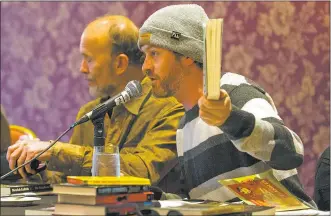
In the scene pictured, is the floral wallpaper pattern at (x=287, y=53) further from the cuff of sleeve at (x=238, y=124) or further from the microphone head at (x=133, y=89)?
the cuff of sleeve at (x=238, y=124)

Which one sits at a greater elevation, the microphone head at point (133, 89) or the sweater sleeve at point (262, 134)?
the microphone head at point (133, 89)

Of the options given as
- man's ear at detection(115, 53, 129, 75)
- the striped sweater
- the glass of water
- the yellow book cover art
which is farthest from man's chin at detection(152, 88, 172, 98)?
man's ear at detection(115, 53, 129, 75)

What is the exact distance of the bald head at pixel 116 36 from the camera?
10.3 ft

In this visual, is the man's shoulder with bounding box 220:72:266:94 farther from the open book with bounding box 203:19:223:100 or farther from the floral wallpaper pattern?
the floral wallpaper pattern

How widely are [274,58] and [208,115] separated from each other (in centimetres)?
252

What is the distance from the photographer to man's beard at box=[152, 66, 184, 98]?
7.91 feet

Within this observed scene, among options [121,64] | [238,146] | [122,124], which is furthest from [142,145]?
[238,146]

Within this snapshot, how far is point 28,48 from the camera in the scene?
479cm

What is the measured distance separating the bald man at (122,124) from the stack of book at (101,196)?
33.4 inches

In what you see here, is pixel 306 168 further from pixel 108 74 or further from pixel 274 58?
pixel 108 74

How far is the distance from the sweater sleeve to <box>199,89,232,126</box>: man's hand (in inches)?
1.6

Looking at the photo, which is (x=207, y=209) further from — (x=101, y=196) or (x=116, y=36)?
(x=116, y=36)

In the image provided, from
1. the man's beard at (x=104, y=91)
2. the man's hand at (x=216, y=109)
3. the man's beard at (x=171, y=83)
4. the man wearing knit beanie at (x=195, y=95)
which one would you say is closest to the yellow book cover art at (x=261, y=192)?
the man's hand at (x=216, y=109)

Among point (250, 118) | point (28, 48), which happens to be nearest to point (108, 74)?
point (250, 118)
